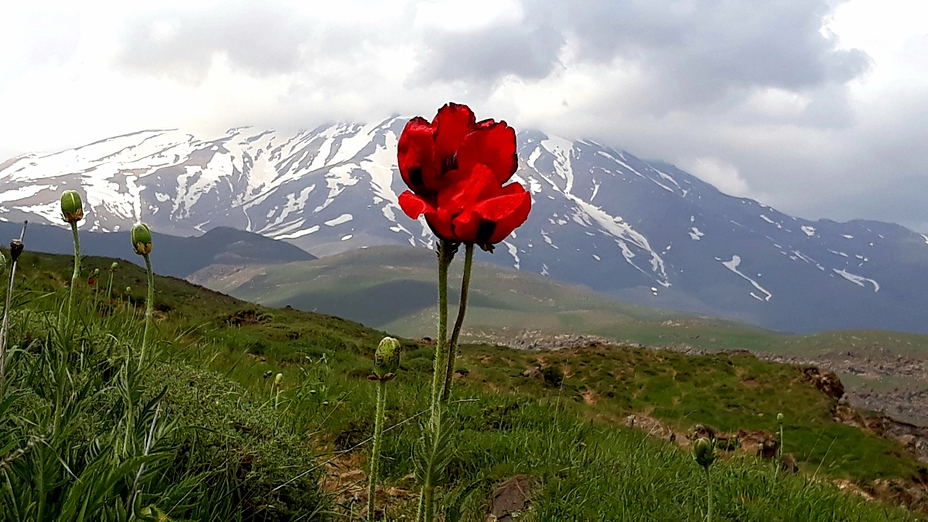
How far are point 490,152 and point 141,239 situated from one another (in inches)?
42.4

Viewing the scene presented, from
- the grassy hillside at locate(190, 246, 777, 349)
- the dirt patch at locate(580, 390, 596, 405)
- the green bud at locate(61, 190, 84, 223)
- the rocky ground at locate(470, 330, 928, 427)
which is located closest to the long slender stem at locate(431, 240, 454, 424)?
the green bud at locate(61, 190, 84, 223)

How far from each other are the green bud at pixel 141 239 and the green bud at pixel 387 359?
0.73 meters

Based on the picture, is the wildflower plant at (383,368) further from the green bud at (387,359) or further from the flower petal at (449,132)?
the flower petal at (449,132)

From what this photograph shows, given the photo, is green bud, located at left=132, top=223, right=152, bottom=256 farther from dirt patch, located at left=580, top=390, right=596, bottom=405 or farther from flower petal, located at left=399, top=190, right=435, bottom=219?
dirt patch, located at left=580, top=390, right=596, bottom=405

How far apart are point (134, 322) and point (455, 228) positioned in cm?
309

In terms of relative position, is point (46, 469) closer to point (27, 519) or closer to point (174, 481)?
point (27, 519)

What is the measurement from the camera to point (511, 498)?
10.6 ft

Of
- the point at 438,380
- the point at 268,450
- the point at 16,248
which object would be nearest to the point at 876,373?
the point at 268,450

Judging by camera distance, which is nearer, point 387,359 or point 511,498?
point 387,359

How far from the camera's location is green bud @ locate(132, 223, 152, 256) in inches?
73.2

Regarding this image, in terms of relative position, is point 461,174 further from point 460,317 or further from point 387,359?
point 387,359

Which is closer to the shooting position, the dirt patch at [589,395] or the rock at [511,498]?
the rock at [511,498]

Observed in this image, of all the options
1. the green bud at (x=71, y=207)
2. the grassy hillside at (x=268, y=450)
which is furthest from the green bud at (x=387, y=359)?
the green bud at (x=71, y=207)

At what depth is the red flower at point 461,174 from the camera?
4.72ft
